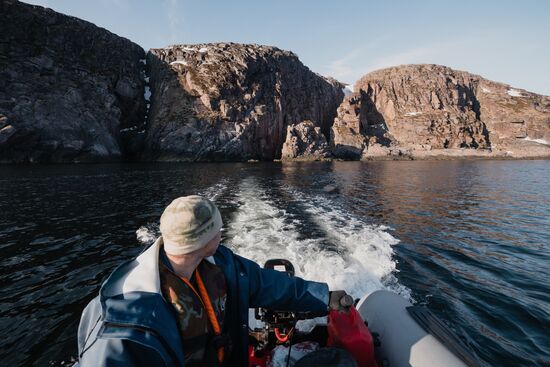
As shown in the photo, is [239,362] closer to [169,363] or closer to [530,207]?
[169,363]

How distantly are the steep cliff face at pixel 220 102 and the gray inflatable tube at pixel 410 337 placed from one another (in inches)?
3006

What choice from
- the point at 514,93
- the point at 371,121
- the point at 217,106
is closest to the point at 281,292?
the point at 217,106

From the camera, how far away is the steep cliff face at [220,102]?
76.5m

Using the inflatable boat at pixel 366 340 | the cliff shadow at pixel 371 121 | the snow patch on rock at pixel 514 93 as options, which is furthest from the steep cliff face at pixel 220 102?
the snow patch on rock at pixel 514 93

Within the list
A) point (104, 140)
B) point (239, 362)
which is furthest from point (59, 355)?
point (104, 140)

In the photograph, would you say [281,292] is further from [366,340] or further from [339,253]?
[339,253]

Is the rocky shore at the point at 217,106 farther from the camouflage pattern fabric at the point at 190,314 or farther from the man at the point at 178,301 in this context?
the camouflage pattern fabric at the point at 190,314

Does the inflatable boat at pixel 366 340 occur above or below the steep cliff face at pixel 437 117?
below

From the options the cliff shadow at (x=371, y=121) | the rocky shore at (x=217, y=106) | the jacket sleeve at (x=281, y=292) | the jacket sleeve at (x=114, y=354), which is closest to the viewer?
the jacket sleeve at (x=114, y=354)

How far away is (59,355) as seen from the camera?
529 cm

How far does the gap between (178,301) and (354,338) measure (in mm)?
2323

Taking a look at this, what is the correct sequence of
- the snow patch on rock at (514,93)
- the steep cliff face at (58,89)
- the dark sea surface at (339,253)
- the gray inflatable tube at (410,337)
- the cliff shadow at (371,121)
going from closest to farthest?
the gray inflatable tube at (410,337) < the dark sea surface at (339,253) < the steep cliff face at (58,89) < the cliff shadow at (371,121) < the snow patch on rock at (514,93)

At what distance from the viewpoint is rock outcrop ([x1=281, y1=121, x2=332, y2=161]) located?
88500 mm

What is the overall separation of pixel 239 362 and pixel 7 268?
10055 mm
